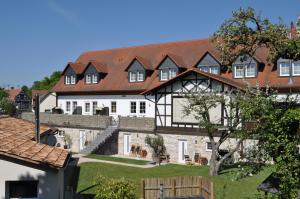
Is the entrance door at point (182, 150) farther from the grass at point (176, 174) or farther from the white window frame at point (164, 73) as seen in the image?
the white window frame at point (164, 73)

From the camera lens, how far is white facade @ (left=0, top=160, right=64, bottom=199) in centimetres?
1415

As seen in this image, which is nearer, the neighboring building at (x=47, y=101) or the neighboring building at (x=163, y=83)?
the neighboring building at (x=163, y=83)

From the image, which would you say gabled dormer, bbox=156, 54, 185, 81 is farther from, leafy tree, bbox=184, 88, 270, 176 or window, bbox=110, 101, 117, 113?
leafy tree, bbox=184, 88, 270, 176

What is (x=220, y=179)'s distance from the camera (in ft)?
82.6

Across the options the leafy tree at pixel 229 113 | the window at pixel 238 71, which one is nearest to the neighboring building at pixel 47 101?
the window at pixel 238 71

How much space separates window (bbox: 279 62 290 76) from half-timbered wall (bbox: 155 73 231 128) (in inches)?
211

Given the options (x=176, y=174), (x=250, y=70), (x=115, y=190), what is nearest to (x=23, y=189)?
(x=115, y=190)

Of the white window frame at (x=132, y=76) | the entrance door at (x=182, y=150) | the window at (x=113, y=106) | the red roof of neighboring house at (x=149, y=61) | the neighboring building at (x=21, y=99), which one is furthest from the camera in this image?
the neighboring building at (x=21, y=99)

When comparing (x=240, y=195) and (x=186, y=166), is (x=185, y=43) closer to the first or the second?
(x=186, y=166)

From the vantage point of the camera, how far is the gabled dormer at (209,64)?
122 feet

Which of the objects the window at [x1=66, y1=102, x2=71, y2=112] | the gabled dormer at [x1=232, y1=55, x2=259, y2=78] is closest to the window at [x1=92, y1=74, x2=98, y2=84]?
the window at [x1=66, y1=102, x2=71, y2=112]

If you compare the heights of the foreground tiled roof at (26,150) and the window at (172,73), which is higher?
the window at (172,73)

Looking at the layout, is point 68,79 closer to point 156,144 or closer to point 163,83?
point 163,83

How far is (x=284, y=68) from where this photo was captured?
112 feet
